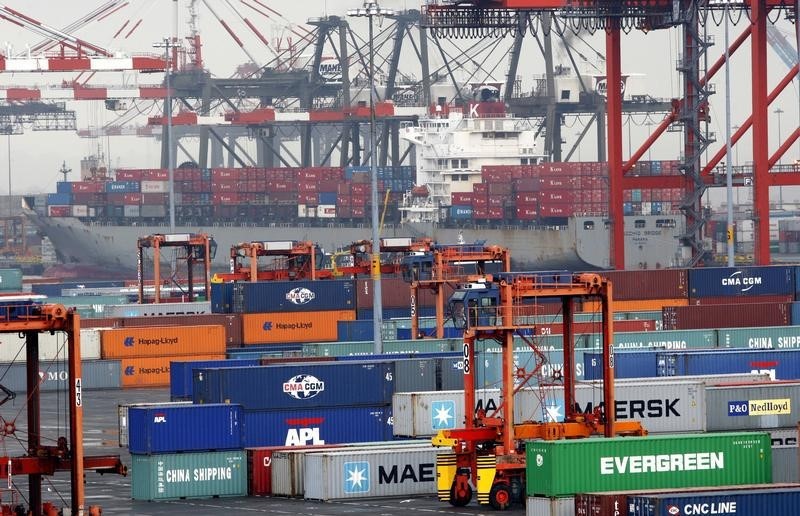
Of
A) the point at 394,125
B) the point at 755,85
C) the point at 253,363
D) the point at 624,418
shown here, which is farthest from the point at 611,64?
the point at 394,125

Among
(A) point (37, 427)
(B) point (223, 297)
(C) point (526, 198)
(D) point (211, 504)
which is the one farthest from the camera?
(C) point (526, 198)

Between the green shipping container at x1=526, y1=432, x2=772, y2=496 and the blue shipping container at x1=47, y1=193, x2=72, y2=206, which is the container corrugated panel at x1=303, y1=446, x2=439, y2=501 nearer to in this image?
the green shipping container at x1=526, y1=432, x2=772, y2=496

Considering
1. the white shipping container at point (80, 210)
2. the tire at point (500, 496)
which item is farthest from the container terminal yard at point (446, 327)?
the white shipping container at point (80, 210)

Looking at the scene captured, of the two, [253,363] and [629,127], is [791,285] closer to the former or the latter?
[253,363]

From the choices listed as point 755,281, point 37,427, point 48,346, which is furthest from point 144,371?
point 37,427

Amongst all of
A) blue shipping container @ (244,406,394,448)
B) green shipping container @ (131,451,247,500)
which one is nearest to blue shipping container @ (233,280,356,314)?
blue shipping container @ (244,406,394,448)

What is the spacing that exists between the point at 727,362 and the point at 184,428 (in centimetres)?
1398

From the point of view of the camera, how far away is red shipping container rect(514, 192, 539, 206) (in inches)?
4579

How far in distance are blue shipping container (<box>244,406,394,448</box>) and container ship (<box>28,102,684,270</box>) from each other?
68.2m

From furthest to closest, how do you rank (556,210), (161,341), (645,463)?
(556,210) < (161,341) < (645,463)

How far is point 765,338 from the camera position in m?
48.5

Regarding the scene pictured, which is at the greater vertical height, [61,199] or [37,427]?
[61,199]

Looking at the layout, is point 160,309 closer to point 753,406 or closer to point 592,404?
point 592,404

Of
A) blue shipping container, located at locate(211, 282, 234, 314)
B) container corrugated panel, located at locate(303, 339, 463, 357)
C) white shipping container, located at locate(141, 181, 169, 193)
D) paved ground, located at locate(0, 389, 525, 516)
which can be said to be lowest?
paved ground, located at locate(0, 389, 525, 516)
